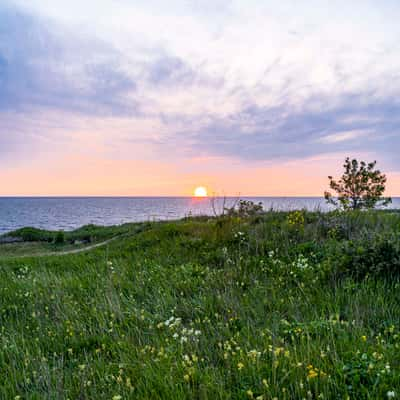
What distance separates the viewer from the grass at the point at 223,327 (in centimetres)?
233

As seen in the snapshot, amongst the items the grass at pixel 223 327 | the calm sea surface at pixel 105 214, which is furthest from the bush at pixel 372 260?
the calm sea surface at pixel 105 214

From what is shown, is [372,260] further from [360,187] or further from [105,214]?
[105,214]

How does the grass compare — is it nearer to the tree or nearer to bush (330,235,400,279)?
bush (330,235,400,279)

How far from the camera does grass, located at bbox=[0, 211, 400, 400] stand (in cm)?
233

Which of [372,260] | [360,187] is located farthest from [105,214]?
[372,260]

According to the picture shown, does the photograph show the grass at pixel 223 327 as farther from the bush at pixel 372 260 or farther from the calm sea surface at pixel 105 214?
the calm sea surface at pixel 105 214

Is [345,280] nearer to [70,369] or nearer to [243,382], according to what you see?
[243,382]

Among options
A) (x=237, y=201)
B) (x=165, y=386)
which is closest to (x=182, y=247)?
(x=237, y=201)

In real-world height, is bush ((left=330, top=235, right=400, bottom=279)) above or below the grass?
above

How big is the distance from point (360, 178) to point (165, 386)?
43.0ft

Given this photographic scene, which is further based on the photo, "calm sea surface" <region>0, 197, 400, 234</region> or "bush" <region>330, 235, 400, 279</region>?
"calm sea surface" <region>0, 197, 400, 234</region>

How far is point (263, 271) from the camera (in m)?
5.34

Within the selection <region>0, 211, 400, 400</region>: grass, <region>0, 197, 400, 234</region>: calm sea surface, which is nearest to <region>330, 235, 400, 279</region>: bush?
<region>0, 211, 400, 400</region>: grass

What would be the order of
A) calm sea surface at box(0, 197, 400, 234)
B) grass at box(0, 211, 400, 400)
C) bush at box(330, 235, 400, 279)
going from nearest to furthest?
grass at box(0, 211, 400, 400) < bush at box(330, 235, 400, 279) < calm sea surface at box(0, 197, 400, 234)
